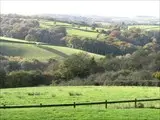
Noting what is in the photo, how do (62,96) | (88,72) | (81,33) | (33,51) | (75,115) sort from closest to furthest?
(75,115) < (62,96) < (88,72) < (33,51) < (81,33)

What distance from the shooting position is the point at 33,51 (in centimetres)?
10156

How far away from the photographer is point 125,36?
444ft

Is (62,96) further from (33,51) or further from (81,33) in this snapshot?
(81,33)

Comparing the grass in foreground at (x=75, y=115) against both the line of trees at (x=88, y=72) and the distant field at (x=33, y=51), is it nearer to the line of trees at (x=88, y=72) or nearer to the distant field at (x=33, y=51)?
the line of trees at (x=88, y=72)

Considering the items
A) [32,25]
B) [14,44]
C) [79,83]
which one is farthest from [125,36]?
[79,83]

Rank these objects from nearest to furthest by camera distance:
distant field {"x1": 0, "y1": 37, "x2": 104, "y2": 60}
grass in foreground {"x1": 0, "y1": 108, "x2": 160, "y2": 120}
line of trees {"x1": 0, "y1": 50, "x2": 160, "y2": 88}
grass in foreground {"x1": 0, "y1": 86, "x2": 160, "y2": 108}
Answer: grass in foreground {"x1": 0, "y1": 108, "x2": 160, "y2": 120}
grass in foreground {"x1": 0, "y1": 86, "x2": 160, "y2": 108}
line of trees {"x1": 0, "y1": 50, "x2": 160, "y2": 88}
distant field {"x1": 0, "y1": 37, "x2": 104, "y2": 60}

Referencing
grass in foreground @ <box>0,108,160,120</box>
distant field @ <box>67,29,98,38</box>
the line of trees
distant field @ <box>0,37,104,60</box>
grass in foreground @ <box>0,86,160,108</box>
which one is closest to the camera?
grass in foreground @ <box>0,108,160,120</box>

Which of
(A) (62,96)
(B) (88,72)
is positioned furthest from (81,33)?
(A) (62,96)

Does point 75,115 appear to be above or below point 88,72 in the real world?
above

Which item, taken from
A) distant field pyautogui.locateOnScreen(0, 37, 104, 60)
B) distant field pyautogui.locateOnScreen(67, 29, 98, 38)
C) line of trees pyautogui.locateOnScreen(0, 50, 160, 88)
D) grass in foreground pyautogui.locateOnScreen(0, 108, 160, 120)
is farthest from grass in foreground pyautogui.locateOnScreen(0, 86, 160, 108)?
distant field pyautogui.locateOnScreen(67, 29, 98, 38)

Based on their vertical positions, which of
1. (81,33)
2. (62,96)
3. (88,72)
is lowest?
(88,72)

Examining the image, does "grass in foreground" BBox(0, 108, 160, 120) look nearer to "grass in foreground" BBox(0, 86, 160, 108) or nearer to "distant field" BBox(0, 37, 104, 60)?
"grass in foreground" BBox(0, 86, 160, 108)

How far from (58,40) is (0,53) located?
2818cm

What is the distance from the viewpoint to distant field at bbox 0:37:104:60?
98.9 m
